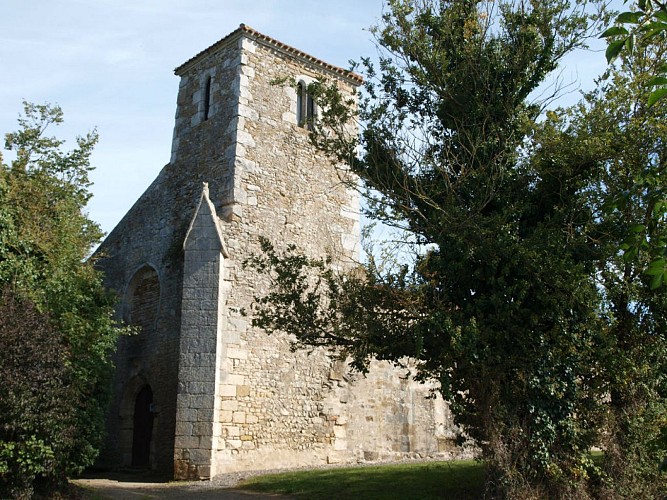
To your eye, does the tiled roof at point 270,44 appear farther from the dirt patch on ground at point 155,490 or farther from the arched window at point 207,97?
the dirt patch on ground at point 155,490

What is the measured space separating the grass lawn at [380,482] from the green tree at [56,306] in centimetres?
314

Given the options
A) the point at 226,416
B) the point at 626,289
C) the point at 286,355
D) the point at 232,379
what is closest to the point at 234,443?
the point at 226,416

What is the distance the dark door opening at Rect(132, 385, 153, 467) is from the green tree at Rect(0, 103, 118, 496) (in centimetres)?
425

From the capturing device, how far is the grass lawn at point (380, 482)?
10539mm

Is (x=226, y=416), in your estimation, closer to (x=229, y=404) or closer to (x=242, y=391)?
(x=229, y=404)

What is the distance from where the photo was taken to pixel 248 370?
13633mm

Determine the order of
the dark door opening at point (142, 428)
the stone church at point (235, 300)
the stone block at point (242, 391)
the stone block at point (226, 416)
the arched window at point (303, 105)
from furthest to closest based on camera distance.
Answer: the arched window at point (303, 105) < the dark door opening at point (142, 428) < the stone block at point (242, 391) < the stone church at point (235, 300) < the stone block at point (226, 416)

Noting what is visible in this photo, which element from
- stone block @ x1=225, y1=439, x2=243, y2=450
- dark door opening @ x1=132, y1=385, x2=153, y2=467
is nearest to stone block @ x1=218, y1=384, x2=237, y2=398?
stone block @ x1=225, y1=439, x2=243, y2=450

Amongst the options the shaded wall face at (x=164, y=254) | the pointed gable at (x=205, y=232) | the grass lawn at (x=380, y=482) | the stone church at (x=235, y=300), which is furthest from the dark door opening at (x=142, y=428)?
the grass lawn at (x=380, y=482)

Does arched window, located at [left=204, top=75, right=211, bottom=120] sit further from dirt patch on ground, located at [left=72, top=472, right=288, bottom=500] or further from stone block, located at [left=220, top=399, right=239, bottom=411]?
dirt patch on ground, located at [left=72, top=472, right=288, bottom=500]

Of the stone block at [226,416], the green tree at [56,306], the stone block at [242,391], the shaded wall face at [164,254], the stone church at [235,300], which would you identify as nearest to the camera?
the green tree at [56,306]

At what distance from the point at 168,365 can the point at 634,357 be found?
948 cm

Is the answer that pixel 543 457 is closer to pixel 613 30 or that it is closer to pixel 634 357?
pixel 634 357

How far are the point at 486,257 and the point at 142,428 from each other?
10.2 meters
